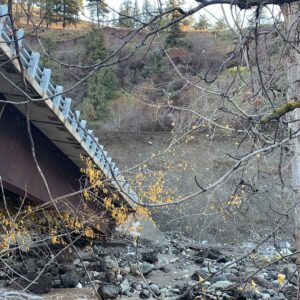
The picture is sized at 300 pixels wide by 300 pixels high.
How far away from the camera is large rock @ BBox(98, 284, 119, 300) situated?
859 cm

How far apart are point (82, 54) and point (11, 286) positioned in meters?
22.9

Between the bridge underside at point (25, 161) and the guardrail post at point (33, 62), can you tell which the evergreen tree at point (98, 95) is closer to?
the bridge underside at point (25, 161)

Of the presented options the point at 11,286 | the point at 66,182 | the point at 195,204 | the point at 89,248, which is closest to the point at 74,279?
the point at 11,286

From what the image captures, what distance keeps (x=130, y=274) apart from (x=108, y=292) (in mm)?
2227

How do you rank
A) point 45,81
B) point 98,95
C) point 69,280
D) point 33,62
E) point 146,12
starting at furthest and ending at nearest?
1. point 98,95
2. point 69,280
3. point 45,81
4. point 33,62
5. point 146,12

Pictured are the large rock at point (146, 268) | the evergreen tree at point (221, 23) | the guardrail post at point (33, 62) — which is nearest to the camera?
the evergreen tree at point (221, 23)

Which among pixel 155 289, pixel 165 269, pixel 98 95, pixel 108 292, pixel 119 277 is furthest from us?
pixel 98 95

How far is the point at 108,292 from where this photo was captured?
28.3 feet

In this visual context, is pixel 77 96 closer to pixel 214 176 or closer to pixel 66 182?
pixel 214 176

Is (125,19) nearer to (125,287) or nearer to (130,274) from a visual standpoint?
(125,287)

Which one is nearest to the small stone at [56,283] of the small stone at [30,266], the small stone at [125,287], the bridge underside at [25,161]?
the small stone at [30,266]

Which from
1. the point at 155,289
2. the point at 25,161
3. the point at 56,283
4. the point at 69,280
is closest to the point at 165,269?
the point at 155,289

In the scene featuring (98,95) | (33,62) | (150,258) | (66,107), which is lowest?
(150,258)

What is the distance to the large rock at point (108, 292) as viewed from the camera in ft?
28.2
